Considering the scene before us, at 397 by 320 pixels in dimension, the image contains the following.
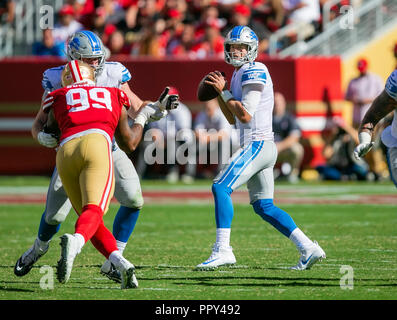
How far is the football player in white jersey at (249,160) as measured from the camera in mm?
6258

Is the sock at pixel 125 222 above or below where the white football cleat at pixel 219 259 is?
above

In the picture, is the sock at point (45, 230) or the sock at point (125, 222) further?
the sock at point (125, 222)

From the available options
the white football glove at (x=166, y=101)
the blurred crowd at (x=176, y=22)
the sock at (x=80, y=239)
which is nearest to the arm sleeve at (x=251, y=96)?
the white football glove at (x=166, y=101)

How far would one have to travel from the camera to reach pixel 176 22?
15.6 metres

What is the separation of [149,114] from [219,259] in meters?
1.23

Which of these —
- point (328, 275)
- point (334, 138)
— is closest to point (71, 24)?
point (334, 138)

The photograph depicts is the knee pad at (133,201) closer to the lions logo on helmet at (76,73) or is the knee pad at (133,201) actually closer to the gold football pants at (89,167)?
the gold football pants at (89,167)

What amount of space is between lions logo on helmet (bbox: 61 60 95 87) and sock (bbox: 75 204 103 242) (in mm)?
837

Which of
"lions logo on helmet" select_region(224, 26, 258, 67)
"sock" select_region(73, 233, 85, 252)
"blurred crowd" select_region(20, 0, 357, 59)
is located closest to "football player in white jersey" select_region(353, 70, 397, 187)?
"lions logo on helmet" select_region(224, 26, 258, 67)

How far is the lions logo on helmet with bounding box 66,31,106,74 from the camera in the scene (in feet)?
19.2

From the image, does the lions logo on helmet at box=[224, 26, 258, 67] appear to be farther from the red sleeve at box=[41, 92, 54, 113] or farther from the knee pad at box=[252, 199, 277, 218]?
the red sleeve at box=[41, 92, 54, 113]

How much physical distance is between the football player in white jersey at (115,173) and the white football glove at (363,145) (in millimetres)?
1210

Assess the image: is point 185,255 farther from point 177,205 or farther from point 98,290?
point 177,205

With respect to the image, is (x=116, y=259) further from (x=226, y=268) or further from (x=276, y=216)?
(x=276, y=216)
